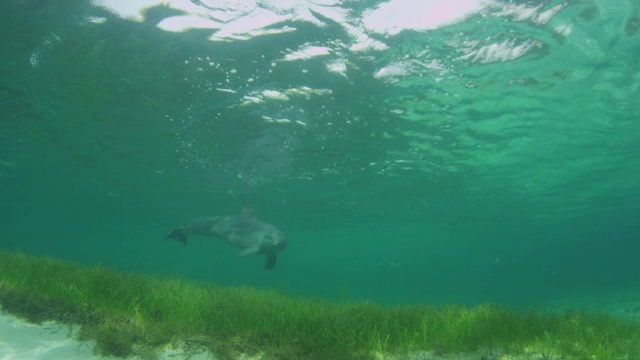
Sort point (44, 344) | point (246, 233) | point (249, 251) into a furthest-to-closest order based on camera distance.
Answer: point (246, 233) → point (249, 251) → point (44, 344)

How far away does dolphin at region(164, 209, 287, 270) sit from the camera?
45.2 feet

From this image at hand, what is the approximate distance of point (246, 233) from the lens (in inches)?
594

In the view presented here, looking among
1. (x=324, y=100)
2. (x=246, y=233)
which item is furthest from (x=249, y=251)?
(x=324, y=100)

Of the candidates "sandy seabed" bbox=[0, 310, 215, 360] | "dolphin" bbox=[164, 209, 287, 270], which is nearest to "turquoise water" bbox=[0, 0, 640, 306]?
"dolphin" bbox=[164, 209, 287, 270]

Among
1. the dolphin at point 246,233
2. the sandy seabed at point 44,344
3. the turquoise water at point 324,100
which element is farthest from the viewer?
the dolphin at point 246,233

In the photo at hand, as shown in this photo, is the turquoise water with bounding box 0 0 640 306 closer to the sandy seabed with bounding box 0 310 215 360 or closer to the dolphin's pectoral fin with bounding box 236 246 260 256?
the dolphin's pectoral fin with bounding box 236 246 260 256

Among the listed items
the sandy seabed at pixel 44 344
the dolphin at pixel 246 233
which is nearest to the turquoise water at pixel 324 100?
the dolphin at pixel 246 233

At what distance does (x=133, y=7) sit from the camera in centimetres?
1137

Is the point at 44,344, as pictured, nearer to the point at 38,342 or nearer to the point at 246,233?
the point at 38,342

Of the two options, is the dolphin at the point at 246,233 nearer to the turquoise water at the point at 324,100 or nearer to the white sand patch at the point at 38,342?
the turquoise water at the point at 324,100

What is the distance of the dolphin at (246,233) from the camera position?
1379cm

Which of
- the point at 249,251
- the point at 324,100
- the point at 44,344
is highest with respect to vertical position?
the point at 324,100

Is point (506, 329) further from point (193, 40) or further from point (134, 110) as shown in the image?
point (134, 110)

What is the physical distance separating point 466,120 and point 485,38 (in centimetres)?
607
